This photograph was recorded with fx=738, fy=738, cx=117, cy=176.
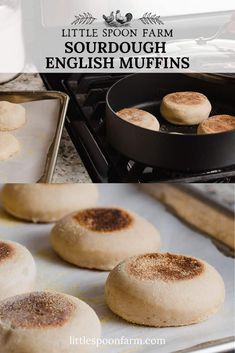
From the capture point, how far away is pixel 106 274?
863 mm

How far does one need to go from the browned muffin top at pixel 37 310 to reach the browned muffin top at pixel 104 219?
17cm

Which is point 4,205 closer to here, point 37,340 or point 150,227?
point 150,227

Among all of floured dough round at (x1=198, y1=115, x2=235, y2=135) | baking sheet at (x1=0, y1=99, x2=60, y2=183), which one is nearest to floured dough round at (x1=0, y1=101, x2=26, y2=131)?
baking sheet at (x1=0, y1=99, x2=60, y2=183)

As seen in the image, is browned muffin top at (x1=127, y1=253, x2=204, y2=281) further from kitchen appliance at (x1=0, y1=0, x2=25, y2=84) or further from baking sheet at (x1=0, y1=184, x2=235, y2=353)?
kitchen appliance at (x1=0, y1=0, x2=25, y2=84)

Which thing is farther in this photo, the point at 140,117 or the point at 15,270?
the point at 140,117

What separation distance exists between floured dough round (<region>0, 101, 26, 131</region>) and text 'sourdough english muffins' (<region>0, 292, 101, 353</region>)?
28 cm

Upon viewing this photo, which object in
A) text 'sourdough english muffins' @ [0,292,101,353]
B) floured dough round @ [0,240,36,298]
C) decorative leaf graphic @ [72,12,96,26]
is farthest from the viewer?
decorative leaf graphic @ [72,12,96,26]

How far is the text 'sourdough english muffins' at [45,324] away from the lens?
2.20 ft

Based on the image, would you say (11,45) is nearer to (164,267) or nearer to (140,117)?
(140,117)

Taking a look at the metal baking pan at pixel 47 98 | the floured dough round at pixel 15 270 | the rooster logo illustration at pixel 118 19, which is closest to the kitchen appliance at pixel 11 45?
the metal baking pan at pixel 47 98

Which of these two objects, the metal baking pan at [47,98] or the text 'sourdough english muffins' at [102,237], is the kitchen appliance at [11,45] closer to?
the metal baking pan at [47,98]

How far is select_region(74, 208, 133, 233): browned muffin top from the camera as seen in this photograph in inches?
34.9

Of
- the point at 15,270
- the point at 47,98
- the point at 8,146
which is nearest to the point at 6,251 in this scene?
the point at 15,270

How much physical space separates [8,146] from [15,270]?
163 mm
